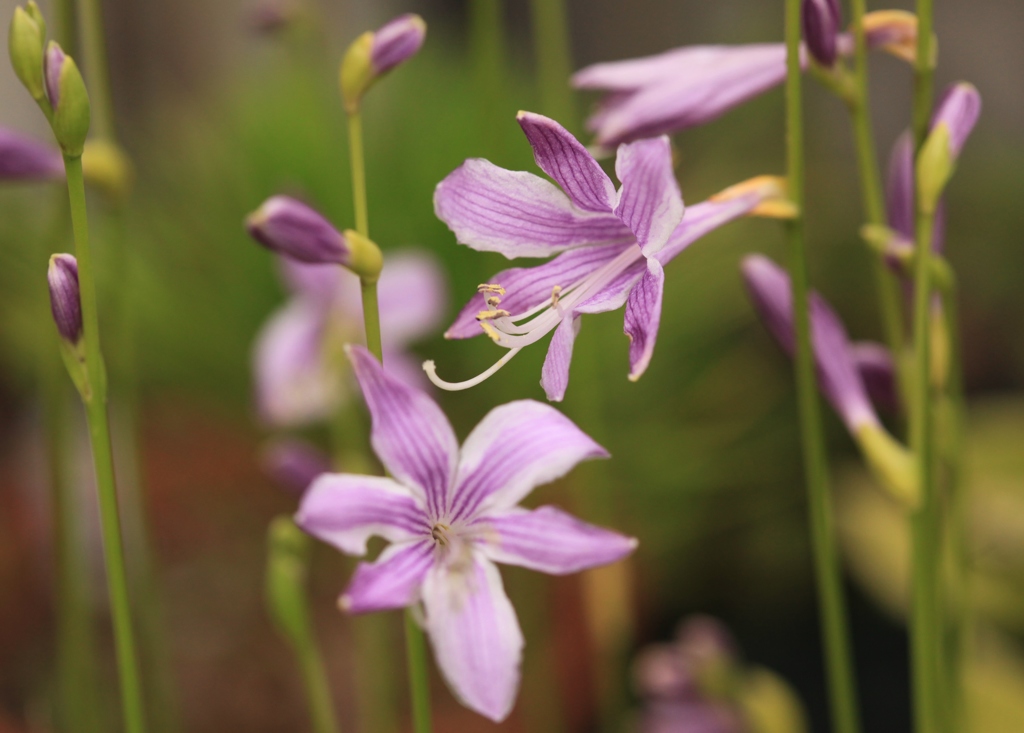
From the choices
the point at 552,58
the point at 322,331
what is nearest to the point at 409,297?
the point at 322,331

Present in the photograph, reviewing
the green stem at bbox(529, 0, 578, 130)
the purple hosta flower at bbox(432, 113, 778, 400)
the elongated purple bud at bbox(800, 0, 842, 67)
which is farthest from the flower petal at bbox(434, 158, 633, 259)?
the green stem at bbox(529, 0, 578, 130)

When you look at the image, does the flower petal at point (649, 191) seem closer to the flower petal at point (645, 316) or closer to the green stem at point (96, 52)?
the flower petal at point (645, 316)

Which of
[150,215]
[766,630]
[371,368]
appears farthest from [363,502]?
[150,215]

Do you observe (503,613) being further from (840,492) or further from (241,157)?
(840,492)

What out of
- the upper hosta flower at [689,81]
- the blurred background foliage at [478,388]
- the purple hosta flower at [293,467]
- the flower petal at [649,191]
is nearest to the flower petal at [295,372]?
the blurred background foliage at [478,388]

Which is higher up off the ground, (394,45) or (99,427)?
(394,45)

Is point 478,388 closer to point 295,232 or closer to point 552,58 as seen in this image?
point 552,58
